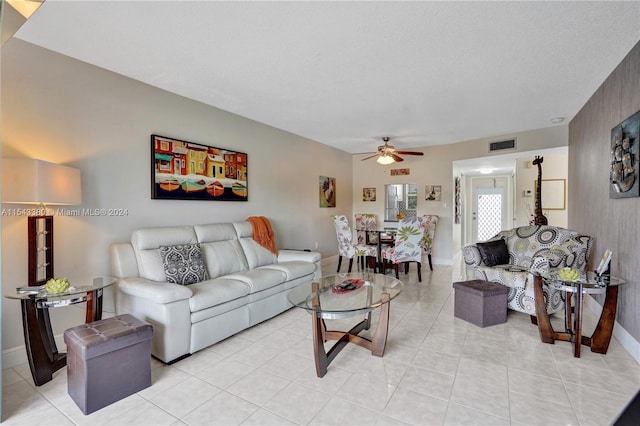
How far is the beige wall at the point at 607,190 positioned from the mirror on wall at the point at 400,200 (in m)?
2.76

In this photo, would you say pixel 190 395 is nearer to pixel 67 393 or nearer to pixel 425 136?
pixel 67 393

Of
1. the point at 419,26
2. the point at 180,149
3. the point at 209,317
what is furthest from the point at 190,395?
the point at 419,26

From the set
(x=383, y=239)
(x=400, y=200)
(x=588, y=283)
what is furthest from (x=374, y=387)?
(x=400, y=200)

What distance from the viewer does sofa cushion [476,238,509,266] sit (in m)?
3.67

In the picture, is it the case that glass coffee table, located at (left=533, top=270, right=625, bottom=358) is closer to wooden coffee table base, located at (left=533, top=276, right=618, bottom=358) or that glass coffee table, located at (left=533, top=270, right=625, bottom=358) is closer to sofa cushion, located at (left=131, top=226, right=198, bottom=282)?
wooden coffee table base, located at (left=533, top=276, right=618, bottom=358)

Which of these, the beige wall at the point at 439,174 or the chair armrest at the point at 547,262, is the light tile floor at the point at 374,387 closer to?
the chair armrest at the point at 547,262

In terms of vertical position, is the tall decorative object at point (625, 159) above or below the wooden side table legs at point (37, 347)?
above

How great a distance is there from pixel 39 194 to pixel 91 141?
0.89m

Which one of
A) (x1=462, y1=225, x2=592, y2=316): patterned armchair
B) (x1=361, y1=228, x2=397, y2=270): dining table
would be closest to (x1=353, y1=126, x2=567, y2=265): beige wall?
(x1=361, y1=228, x2=397, y2=270): dining table

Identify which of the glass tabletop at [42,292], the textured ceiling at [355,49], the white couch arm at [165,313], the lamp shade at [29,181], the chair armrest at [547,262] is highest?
the textured ceiling at [355,49]

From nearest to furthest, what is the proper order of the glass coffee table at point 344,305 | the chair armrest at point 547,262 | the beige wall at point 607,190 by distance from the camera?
the glass coffee table at point 344,305, the beige wall at point 607,190, the chair armrest at point 547,262

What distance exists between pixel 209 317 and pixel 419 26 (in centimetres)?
278

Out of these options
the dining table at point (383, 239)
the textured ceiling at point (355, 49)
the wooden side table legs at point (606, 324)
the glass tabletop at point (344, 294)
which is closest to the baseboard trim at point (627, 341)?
the wooden side table legs at point (606, 324)

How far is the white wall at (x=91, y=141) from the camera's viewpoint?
7.86 feet
